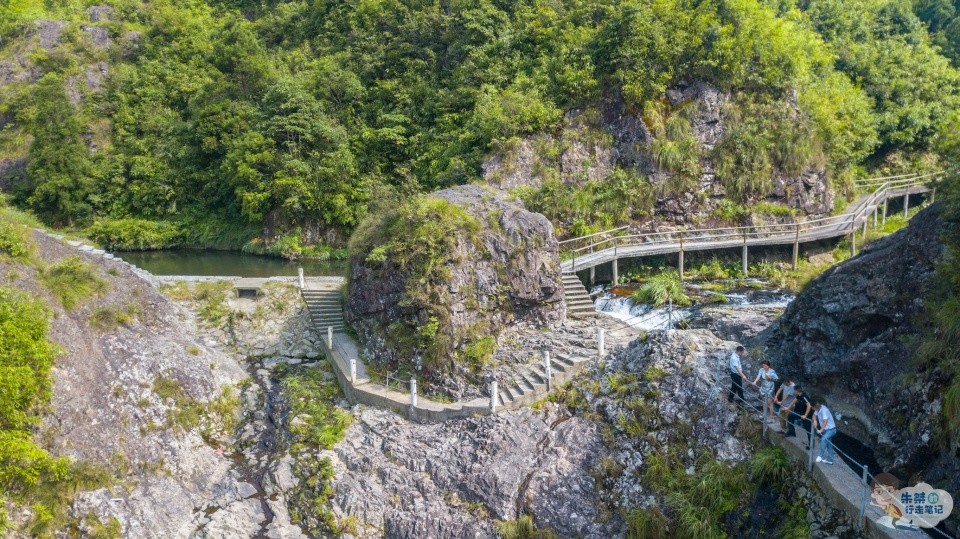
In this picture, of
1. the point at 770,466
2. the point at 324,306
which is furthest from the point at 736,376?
the point at 324,306

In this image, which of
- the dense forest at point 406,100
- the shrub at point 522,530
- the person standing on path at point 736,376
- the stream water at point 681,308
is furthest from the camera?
the dense forest at point 406,100

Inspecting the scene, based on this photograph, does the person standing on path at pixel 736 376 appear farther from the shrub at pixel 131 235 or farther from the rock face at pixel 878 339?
the shrub at pixel 131 235

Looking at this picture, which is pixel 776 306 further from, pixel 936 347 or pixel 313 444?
pixel 313 444

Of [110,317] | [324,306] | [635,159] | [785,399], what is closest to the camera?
[785,399]

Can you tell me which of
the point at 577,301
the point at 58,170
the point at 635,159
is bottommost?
the point at 577,301

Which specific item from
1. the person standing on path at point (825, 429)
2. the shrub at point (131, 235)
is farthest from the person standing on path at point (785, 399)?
the shrub at point (131, 235)

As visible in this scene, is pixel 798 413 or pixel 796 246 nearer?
pixel 798 413

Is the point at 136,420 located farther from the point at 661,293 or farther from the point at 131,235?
the point at 131,235
